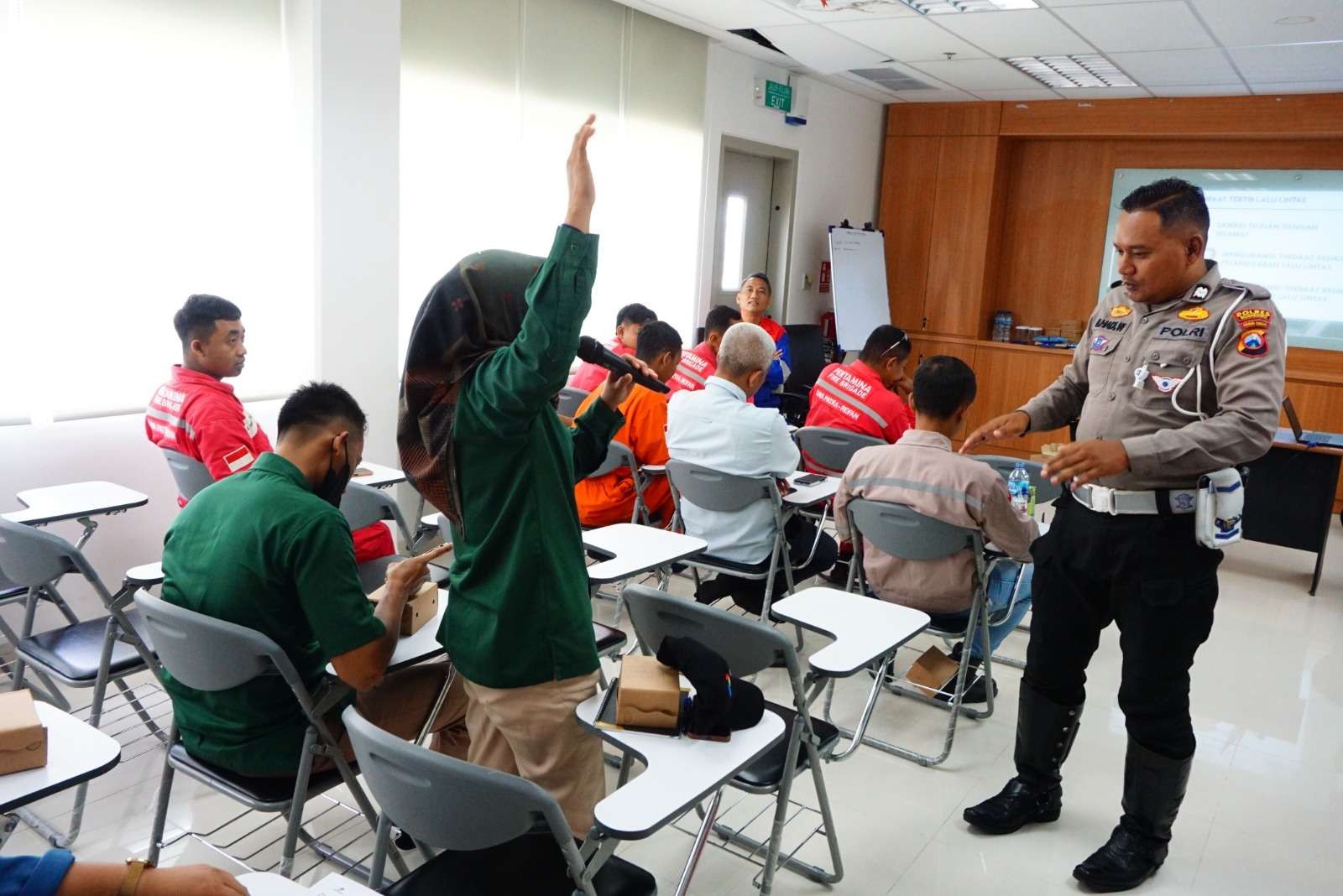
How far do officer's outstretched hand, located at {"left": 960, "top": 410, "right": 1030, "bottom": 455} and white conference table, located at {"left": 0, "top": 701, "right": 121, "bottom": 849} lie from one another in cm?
187

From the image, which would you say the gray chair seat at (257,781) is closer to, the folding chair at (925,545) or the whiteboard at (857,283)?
the folding chair at (925,545)

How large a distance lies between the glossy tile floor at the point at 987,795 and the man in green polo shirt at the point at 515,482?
0.84 metres

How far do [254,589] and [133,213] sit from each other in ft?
8.15

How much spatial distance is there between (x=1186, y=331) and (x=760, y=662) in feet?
3.95

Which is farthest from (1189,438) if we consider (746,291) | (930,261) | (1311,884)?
(930,261)

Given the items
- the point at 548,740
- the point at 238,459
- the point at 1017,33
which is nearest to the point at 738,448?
the point at 238,459

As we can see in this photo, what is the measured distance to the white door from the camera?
23.1 feet

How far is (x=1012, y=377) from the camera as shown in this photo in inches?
322

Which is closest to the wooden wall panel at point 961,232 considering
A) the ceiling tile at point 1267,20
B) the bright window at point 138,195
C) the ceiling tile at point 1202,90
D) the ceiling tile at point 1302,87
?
the ceiling tile at point 1202,90

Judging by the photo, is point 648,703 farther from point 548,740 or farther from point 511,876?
point 511,876

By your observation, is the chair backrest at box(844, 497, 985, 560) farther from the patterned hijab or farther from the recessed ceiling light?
the recessed ceiling light

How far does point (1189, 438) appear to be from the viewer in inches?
79.7

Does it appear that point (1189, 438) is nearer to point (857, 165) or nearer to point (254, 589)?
point (254, 589)

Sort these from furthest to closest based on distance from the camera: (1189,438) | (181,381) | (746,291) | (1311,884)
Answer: (746,291), (181,381), (1311,884), (1189,438)
